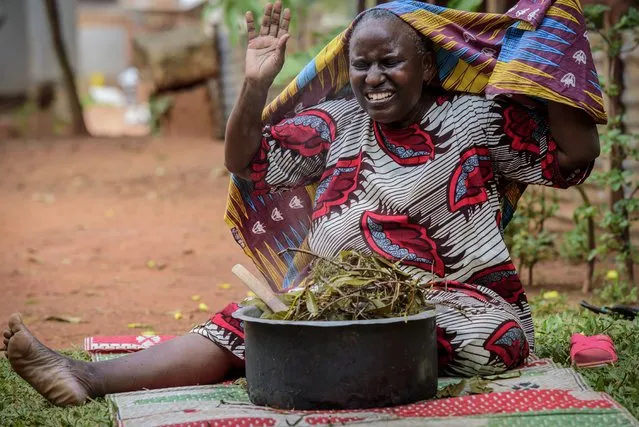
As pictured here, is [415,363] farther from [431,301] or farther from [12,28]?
[12,28]

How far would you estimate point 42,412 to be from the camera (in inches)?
126

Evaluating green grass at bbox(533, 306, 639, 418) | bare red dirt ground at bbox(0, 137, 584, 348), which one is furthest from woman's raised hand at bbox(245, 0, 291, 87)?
bare red dirt ground at bbox(0, 137, 584, 348)

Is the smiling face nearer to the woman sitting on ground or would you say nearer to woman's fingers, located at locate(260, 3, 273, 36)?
the woman sitting on ground

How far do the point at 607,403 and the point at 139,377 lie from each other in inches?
60.5

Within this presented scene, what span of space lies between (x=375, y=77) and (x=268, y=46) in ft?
1.37

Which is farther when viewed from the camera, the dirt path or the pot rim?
the dirt path

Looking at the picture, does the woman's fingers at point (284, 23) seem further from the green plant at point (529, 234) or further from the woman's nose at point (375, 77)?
the green plant at point (529, 234)

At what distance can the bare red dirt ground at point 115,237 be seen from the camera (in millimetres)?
5512

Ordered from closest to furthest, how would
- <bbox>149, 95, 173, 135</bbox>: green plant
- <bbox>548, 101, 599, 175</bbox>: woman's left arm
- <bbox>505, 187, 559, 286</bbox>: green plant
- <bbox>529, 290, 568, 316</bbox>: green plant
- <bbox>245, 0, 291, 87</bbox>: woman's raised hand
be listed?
<bbox>548, 101, 599, 175</bbox>: woman's left arm
<bbox>245, 0, 291, 87</bbox>: woman's raised hand
<bbox>529, 290, 568, 316</bbox>: green plant
<bbox>505, 187, 559, 286</bbox>: green plant
<bbox>149, 95, 173, 135</bbox>: green plant

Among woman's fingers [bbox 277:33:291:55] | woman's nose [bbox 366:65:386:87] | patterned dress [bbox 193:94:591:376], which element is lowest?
patterned dress [bbox 193:94:591:376]

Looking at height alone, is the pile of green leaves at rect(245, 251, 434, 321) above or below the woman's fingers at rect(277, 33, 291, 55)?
below

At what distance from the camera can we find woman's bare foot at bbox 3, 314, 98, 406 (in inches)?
127

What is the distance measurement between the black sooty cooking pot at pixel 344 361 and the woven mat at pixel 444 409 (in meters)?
0.04

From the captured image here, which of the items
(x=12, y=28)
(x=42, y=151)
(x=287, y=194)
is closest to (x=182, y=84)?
(x=42, y=151)
